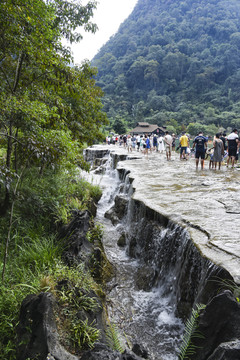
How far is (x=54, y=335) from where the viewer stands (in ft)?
8.65

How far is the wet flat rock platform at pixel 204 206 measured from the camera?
12.6 ft

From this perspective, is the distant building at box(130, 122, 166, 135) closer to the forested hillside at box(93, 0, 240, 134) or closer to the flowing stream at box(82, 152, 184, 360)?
the forested hillside at box(93, 0, 240, 134)

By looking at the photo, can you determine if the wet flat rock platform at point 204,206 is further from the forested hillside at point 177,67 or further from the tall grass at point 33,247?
the forested hillside at point 177,67

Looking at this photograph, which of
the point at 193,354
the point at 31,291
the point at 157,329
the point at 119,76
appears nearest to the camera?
the point at 193,354

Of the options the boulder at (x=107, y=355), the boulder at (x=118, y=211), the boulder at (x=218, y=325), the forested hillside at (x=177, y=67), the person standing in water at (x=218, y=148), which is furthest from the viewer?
the forested hillside at (x=177, y=67)

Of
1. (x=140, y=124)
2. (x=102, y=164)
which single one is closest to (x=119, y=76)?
(x=140, y=124)

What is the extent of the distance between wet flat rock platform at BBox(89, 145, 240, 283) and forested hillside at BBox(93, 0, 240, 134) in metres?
55.5

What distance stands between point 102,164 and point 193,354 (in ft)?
59.2

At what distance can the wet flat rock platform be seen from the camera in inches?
152

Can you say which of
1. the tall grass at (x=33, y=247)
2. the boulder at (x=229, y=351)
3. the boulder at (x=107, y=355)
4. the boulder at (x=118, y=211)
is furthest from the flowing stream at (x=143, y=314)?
the boulder at (x=118, y=211)

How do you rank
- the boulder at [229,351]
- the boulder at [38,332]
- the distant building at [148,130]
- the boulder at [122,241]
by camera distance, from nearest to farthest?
the boulder at [229,351], the boulder at [38,332], the boulder at [122,241], the distant building at [148,130]

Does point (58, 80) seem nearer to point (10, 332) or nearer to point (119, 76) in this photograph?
point (10, 332)

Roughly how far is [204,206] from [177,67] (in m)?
128

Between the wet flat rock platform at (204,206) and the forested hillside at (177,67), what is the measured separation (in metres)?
55.5
